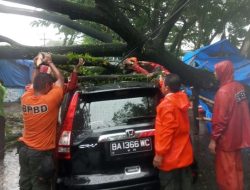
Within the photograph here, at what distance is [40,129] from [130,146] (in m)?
1.17

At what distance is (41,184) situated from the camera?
5.10m

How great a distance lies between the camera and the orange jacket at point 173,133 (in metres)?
4.54

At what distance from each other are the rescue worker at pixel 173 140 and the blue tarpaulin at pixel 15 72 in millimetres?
16325

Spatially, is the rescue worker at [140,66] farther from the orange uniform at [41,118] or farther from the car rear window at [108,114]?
the orange uniform at [41,118]

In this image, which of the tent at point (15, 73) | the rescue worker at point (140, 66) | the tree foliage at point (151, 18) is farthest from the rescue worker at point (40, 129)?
the tent at point (15, 73)

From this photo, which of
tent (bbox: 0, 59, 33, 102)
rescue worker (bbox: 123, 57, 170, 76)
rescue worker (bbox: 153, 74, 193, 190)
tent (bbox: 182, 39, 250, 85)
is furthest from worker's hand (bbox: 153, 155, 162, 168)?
tent (bbox: 0, 59, 33, 102)

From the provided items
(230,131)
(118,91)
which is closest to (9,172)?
(118,91)

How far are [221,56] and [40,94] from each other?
6.48 meters

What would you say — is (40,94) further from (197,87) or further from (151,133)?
(197,87)

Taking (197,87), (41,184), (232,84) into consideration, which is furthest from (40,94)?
(197,87)

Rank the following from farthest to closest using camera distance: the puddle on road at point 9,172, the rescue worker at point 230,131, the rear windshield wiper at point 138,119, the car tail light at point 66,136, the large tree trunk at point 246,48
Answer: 1. the large tree trunk at point 246,48
2. the puddle on road at point 9,172
3. the rescue worker at point 230,131
4. the rear windshield wiper at point 138,119
5. the car tail light at point 66,136

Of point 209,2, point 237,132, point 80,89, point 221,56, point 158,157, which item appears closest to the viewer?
point 158,157

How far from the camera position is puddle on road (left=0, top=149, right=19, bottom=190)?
742 centimetres

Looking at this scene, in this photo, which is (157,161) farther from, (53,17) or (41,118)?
(53,17)
